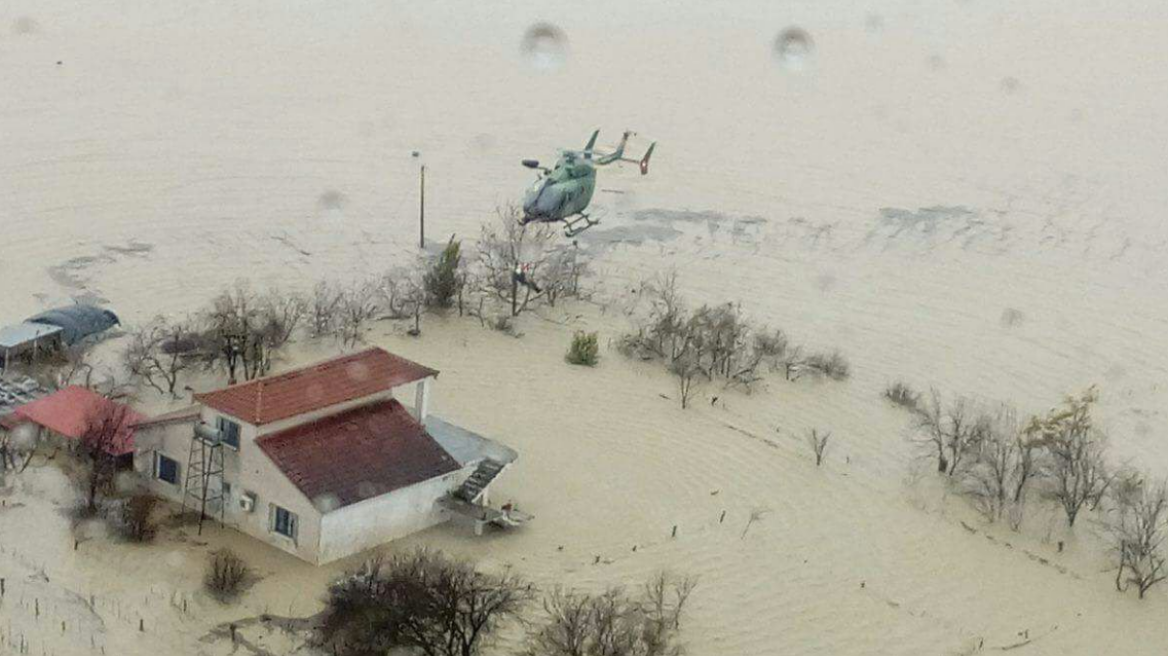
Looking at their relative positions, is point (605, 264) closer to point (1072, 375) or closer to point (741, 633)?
point (1072, 375)

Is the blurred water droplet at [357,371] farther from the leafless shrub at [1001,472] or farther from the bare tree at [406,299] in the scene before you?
the leafless shrub at [1001,472]

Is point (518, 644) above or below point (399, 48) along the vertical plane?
below

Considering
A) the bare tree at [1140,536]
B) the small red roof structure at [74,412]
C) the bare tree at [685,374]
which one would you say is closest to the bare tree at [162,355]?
the small red roof structure at [74,412]

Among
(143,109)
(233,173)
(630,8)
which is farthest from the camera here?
(630,8)

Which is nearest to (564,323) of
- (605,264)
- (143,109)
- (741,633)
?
(605,264)

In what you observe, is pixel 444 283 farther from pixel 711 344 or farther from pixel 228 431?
pixel 228 431
